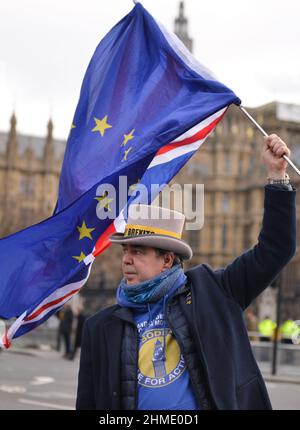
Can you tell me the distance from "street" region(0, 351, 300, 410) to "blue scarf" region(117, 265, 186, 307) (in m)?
9.06

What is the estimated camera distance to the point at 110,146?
5363mm

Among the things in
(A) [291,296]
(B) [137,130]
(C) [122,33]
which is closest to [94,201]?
(B) [137,130]

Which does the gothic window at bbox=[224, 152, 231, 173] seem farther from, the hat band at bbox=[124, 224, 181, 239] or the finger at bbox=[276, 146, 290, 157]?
the finger at bbox=[276, 146, 290, 157]

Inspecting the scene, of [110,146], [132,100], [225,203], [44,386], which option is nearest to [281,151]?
[110,146]

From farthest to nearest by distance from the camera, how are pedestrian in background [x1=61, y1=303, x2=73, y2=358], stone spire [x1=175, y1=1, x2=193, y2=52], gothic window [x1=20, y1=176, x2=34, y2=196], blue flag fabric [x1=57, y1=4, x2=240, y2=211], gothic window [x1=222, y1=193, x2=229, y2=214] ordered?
1. stone spire [x1=175, y1=1, x2=193, y2=52]
2. gothic window [x1=20, y1=176, x2=34, y2=196]
3. gothic window [x1=222, y1=193, x2=229, y2=214]
4. pedestrian in background [x1=61, y1=303, x2=73, y2=358]
5. blue flag fabric [x1=57, y1=4, x2=240, y2=211]

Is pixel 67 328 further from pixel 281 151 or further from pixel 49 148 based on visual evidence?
pixel 49 148

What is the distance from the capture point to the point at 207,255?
97438 mm

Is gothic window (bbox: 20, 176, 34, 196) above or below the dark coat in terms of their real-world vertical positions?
above

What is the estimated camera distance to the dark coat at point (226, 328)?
12.2 feet

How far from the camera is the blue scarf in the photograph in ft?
12.8

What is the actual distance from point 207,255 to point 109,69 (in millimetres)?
91940

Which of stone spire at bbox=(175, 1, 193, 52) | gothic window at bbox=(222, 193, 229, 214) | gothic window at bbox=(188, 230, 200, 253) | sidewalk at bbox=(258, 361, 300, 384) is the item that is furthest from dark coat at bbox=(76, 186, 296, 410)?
stone spire at bbox=(175, 1, 193, 52)

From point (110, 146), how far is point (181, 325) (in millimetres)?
1799

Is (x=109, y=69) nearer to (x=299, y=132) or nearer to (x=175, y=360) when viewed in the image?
(x=175, y=360)
